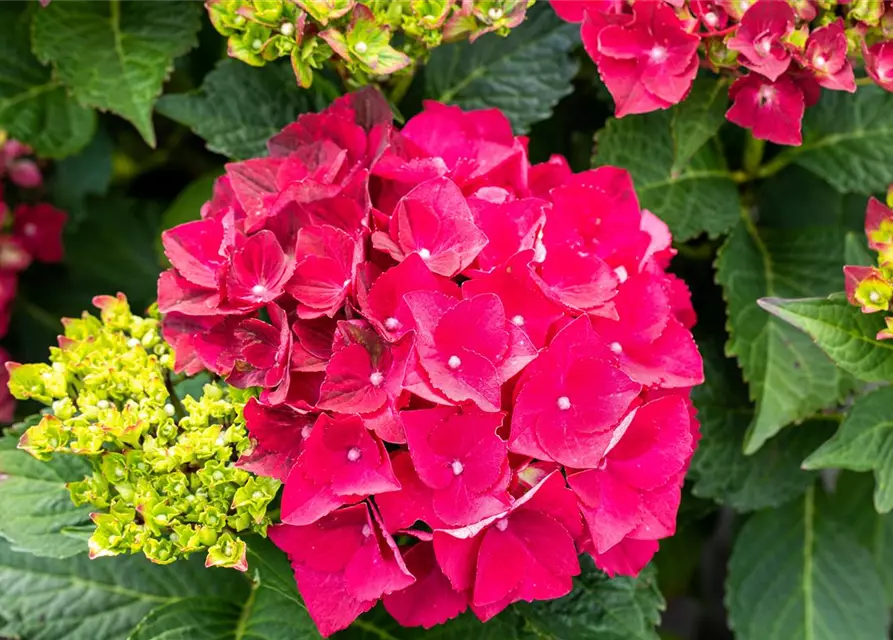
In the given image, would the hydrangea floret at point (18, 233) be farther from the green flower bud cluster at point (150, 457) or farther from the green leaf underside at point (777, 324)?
the green leaf underside at point (777, 324)

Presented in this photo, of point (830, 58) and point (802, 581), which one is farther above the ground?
point (830, 58)

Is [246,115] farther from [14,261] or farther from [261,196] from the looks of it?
[14,261]

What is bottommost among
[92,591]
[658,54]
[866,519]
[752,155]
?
[866,519]

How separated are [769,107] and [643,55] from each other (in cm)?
12

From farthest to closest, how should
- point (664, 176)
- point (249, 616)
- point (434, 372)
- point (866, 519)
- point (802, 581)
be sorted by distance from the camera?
point (866, 519) → point (802, 581) → point (664, 176) → point (249, 616) → point (434, 372)

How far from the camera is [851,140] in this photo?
1032 millimetres

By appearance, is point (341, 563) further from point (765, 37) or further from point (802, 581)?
point (802, 581)

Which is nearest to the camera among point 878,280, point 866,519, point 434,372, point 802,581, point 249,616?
point 434,372

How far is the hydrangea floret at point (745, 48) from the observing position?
776 millimetres

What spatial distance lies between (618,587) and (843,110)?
583mm

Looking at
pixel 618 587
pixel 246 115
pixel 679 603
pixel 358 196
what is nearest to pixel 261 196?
pixel 358 196

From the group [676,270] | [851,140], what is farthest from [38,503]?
[851,140]

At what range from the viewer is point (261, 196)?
756 millimetres

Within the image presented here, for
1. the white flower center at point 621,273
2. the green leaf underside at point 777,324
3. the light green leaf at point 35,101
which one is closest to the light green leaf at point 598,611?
the green leaf underside at point 777,324
